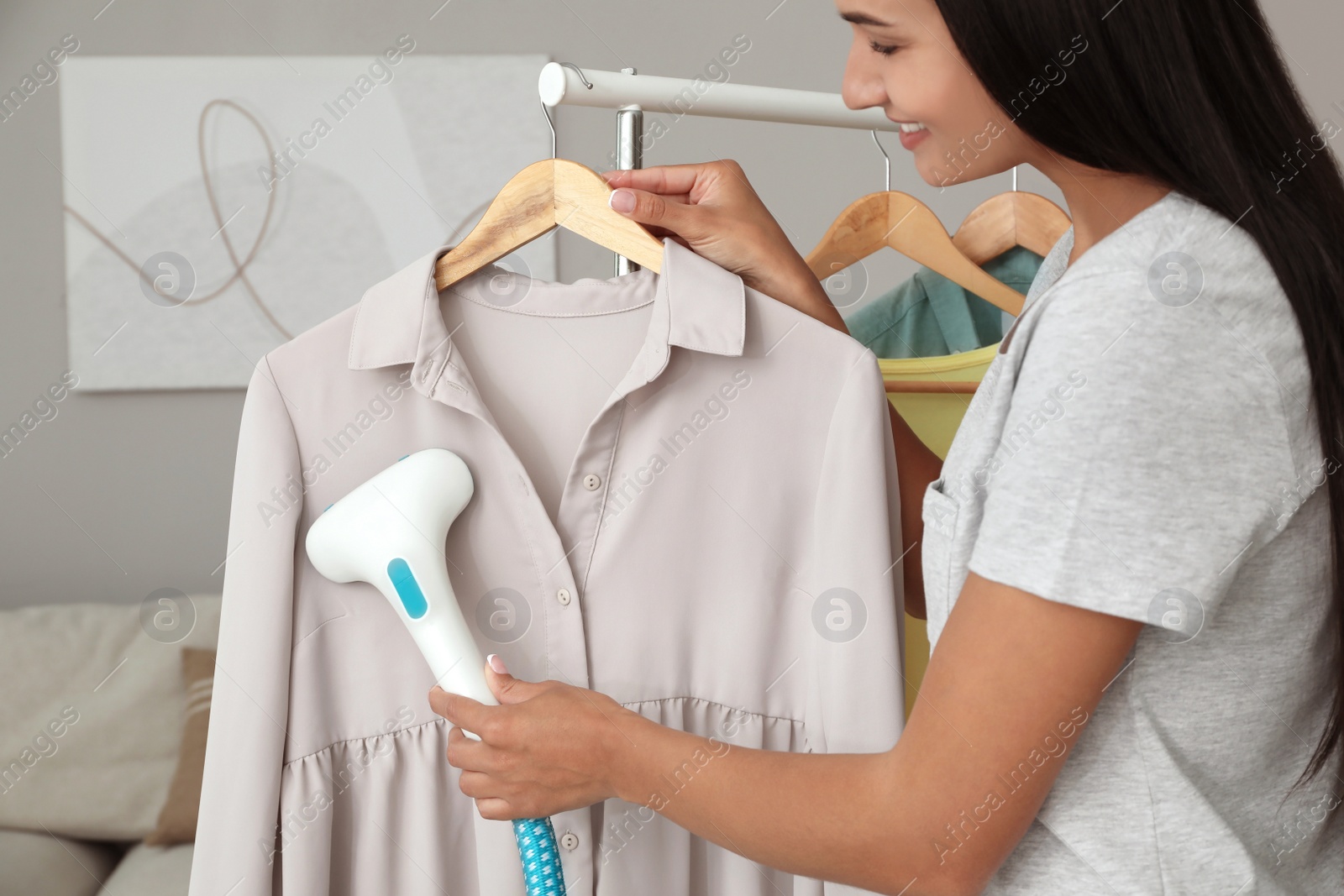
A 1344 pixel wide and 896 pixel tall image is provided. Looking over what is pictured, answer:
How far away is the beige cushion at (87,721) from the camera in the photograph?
6.56ft

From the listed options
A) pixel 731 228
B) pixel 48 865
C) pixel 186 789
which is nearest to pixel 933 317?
pixel 731 228

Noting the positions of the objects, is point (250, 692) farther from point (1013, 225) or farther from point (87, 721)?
point (87, 721)

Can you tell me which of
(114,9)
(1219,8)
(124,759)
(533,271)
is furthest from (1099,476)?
(114,9)

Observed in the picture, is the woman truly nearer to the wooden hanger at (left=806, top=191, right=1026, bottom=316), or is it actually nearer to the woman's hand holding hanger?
the woman's hand holding hanger

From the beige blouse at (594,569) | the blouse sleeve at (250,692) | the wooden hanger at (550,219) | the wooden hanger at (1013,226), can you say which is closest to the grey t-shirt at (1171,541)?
the beige blouse at (594,569)

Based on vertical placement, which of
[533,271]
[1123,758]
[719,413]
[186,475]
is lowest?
[1123,758]

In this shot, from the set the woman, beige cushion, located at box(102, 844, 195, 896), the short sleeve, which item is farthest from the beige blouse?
beige cushion, located at box(102, 844, 195, 896)

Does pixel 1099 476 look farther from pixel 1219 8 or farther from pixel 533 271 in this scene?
pixel 533 271

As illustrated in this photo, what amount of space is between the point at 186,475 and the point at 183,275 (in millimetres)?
460

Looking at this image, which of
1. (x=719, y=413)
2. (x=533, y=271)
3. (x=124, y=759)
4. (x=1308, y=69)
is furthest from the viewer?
(x=533, y=271)

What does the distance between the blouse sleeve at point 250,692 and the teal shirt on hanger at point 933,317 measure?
822 mm

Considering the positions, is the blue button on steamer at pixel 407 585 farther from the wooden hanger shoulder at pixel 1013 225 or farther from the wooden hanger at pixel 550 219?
the wooden hanger shoulder at pixel 1013 225

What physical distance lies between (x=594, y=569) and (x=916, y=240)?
659mm

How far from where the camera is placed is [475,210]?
2295mm
